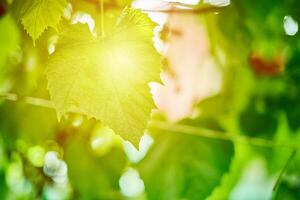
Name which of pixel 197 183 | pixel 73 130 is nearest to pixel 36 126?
pixel 73 130

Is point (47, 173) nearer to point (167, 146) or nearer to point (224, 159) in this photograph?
point (167, 146)

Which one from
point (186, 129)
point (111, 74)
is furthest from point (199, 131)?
point (111, 74)

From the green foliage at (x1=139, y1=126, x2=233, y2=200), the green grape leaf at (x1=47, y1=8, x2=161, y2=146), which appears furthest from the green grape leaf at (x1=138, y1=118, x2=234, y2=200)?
the green grape leaf at (x1=47, y1=8, x2=161, y2=146)

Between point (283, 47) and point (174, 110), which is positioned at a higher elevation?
point (283, 47)

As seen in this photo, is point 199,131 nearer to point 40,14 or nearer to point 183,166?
point 183,166

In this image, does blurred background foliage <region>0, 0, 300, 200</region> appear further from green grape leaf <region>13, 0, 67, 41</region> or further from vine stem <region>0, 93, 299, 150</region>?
green grape leaf <region>13, 0, 67, 41</region>

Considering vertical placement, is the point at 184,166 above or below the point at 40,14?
below
